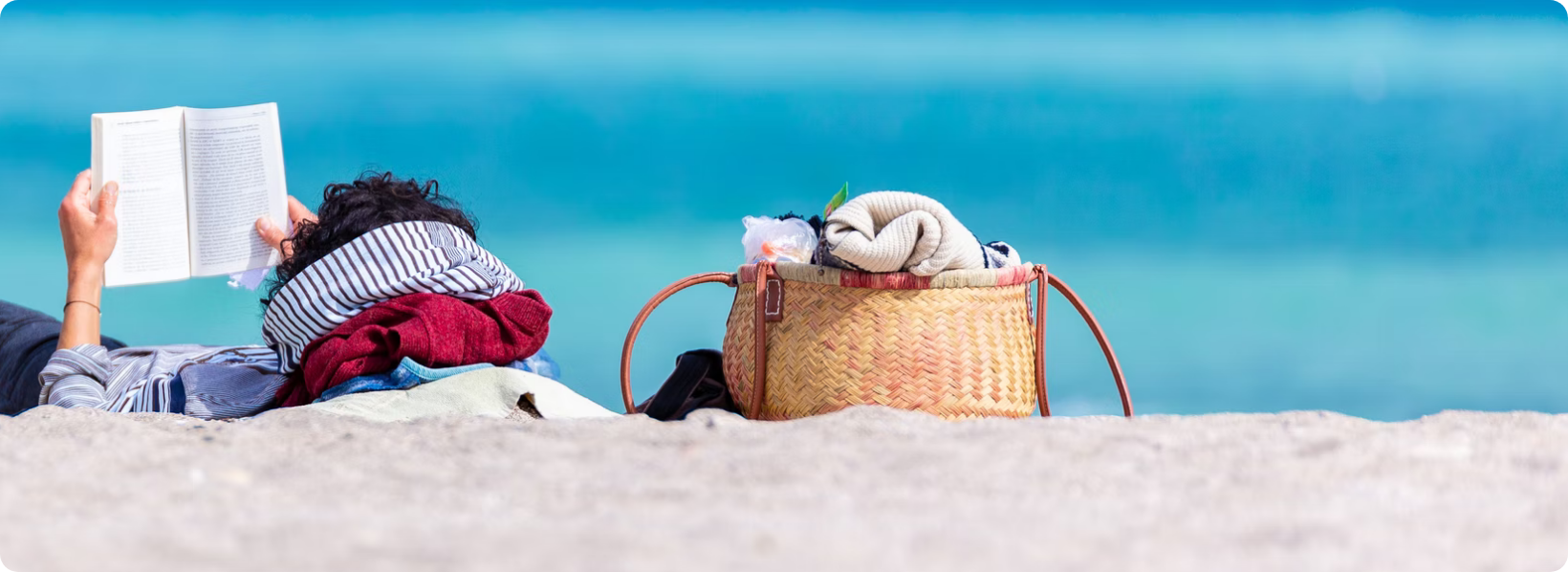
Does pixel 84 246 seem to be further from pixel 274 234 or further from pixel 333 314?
pixel 333 314

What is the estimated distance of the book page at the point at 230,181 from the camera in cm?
229

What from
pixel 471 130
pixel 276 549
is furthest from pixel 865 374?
pixel 471 130

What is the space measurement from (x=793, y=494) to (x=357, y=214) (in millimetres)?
1323

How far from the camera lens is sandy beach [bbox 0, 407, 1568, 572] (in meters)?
1.04

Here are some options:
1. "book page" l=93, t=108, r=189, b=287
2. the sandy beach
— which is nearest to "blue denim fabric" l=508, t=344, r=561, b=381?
the sandy beach

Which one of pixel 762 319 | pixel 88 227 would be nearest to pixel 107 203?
pixel 88 227

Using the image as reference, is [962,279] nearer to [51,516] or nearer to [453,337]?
[453,337]

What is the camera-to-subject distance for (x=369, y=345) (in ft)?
6.72

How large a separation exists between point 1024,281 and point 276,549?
52.8 inches

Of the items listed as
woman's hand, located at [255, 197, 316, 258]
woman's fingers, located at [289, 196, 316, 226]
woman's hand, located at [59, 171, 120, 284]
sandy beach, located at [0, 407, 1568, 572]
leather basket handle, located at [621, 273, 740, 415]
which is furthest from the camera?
woman's fingers, located at [289, 196, 316, 226]

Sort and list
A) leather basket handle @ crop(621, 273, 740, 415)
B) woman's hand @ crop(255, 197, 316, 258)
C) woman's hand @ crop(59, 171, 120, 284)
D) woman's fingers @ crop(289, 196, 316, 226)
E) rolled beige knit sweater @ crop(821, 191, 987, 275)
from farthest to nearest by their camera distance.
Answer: woman's fingers @ crop(289, 196, 316, 226) → woman's hand @ crop(255, 197, 316, 258) → woman's hand @ crop(59, 171, 120, 284) → leather basket handle @ crop(621, 273, 740, 415) → rolled beige knit sweater @ crop(821, 191, 987, 275)

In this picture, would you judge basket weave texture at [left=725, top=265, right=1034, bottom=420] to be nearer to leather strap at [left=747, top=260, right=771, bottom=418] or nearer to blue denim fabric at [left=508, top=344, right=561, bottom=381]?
leather strap at [left=747, top=260, right=771, bottom=418]

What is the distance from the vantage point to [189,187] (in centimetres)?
231

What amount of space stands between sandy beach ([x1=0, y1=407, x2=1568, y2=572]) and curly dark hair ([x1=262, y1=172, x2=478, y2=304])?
59cm
